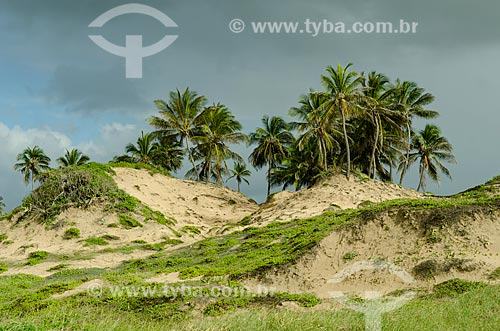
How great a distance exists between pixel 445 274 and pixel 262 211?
19.2 m

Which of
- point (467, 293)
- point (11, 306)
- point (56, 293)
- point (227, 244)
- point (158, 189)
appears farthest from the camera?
point (158, 189)

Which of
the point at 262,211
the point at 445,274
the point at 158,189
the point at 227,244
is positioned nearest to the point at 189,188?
the point at 158,189

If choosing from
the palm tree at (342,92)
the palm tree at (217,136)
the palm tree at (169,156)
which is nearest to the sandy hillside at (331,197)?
the palm tree at (342,92)

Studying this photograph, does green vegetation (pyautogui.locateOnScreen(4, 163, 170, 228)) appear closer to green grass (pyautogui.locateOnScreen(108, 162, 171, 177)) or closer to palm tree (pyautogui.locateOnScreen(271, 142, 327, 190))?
green grass (pyautogui.locateOnScreen(108, 162, 171, 177))

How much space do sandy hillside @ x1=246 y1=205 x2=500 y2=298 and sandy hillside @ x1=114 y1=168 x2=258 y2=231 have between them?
1813 centimetres

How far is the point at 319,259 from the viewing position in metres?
A: 14.5

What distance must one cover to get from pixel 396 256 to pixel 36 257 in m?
18.3

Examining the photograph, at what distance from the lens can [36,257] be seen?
23453 millimetres

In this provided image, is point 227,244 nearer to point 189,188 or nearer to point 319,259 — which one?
point 319,259

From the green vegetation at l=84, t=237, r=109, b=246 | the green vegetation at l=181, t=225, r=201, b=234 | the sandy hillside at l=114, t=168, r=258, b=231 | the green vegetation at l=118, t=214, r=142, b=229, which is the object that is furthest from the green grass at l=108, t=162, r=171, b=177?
the green vegetation at l=84, t=237, r=109, b=246

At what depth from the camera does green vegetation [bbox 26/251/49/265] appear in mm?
22236

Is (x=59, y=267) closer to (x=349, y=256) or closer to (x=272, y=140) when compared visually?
(x=349, y=256)

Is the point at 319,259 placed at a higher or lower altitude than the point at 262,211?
lower

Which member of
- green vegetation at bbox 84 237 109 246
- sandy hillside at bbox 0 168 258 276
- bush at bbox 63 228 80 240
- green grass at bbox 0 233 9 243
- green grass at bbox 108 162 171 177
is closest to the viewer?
sandy hillside at bbox 0 168 258 276
